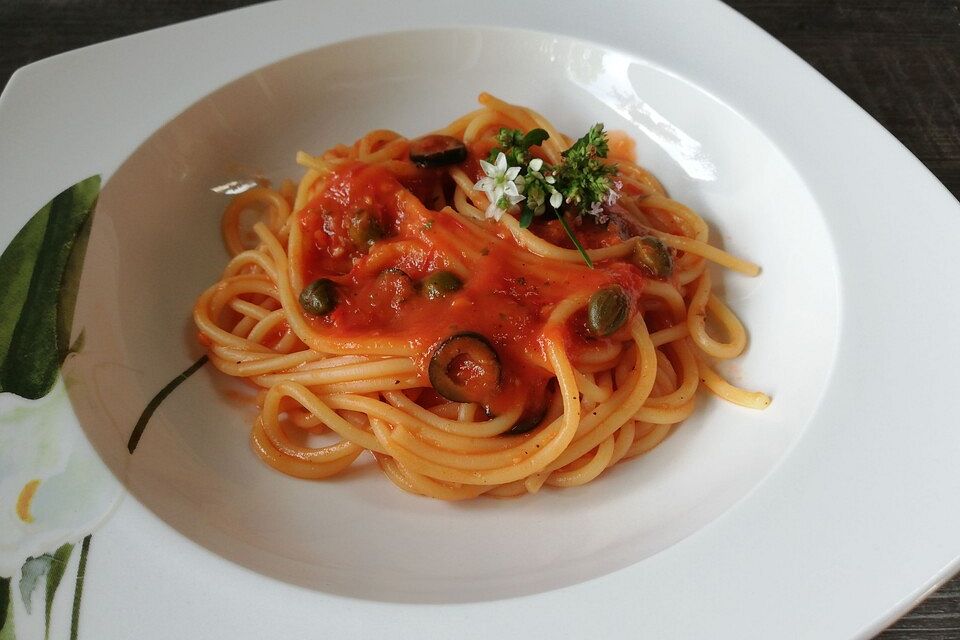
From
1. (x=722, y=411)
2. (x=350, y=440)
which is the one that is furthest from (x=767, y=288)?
(x=350, y=440)

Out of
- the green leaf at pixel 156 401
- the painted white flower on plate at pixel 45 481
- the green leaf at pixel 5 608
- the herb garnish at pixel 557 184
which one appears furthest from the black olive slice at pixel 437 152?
the green leaf at pixel 5 608

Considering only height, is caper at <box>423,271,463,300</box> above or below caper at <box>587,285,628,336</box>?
below

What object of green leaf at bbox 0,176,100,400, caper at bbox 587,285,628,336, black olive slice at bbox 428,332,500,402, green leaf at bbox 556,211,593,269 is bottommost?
green leaf at bbox 0,176,100,400

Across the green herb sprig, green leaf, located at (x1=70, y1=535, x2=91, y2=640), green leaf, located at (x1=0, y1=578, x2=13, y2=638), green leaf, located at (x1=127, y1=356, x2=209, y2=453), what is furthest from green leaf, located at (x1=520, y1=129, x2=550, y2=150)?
green leaf, located at (x1=0, y1=578, x2=13, y2=638)

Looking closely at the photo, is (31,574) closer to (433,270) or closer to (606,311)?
(433,270)

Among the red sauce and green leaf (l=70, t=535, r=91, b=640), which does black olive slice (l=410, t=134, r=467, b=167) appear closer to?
the red sauce

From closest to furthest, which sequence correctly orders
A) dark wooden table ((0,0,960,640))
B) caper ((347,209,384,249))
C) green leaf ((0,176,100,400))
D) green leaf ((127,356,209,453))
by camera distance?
1. green leaf ((0,176,100,400))
2. green leaf ((127,356,209,453))
3. caper ((347,209,384,249))
4. dark wooden table ((0,0,960,640))
